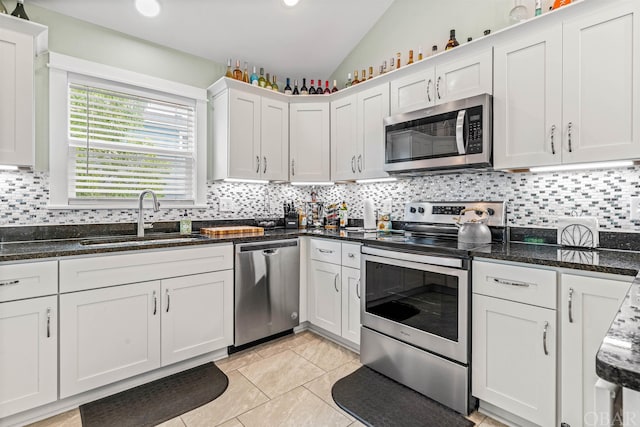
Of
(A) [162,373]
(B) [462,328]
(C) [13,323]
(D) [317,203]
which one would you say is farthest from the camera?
(D) [317,203]

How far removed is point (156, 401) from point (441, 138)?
259 cm

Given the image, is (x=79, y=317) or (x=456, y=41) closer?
(x=79, y=317)

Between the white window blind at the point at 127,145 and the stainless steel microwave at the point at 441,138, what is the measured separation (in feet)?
6.26

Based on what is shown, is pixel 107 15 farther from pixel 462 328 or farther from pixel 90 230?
pixel 462 328

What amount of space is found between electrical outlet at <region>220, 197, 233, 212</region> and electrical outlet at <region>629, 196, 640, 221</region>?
3114 mm

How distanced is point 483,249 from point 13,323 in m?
2.66

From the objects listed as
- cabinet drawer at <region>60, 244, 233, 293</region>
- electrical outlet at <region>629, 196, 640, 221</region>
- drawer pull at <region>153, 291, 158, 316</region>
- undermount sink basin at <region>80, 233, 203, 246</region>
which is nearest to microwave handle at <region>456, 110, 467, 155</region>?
electrical outlet at <region>629, 196, 640, 221</region>

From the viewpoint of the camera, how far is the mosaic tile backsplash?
1955mm

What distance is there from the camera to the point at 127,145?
2.72 meters

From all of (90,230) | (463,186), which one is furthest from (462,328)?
(90,230)

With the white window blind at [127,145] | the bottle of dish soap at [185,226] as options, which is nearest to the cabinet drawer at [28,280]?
the white window blind at [127,145]

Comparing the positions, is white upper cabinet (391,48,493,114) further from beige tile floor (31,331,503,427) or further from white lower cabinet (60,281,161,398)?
white lower cabinet (60,281,161,398)

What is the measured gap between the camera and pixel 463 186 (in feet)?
8.55

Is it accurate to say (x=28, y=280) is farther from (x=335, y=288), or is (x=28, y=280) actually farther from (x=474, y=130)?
(x=474, y=130)
